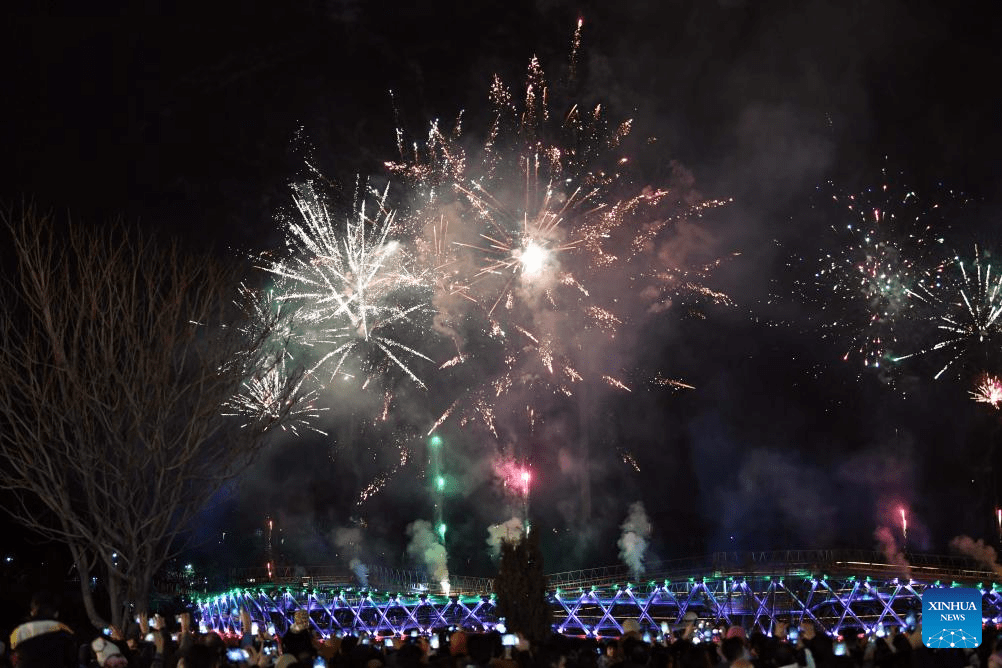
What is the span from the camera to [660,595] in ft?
159

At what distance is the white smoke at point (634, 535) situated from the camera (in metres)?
57.2

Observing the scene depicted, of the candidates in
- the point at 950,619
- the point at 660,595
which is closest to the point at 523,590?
the point at 950,619

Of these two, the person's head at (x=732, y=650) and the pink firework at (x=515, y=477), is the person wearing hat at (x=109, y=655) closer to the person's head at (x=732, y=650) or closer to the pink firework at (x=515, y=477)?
the person's head at (x=732, y=650)

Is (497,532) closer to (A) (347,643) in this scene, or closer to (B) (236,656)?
(A) (347,643)

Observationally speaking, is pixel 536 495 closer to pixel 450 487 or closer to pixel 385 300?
pixel 450 487

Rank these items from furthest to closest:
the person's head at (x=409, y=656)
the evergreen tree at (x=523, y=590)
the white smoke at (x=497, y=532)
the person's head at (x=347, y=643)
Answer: the white smoke at (x=497, y=532), the evergreen tree at (x=523, y=590), the person's head at (x=347, y=643), the person's head at (x=409, y=656)

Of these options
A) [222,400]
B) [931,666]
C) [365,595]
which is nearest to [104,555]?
[222,400]

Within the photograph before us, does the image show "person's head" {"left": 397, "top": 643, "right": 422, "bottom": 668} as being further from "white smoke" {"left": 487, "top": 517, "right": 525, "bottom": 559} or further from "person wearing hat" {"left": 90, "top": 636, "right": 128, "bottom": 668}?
"white smoke" {"left": 487, "top": 517, "right": 525, "bottom": 559}

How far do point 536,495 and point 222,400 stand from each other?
120 ft

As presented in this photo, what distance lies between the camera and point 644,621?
47500 mm

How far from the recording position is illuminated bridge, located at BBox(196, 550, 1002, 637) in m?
43.8

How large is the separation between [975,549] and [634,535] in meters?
15.8

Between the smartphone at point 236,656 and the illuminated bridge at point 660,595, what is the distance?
1174 inches

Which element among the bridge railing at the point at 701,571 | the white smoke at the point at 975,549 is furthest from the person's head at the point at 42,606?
the white smoke at the point at 975,549
